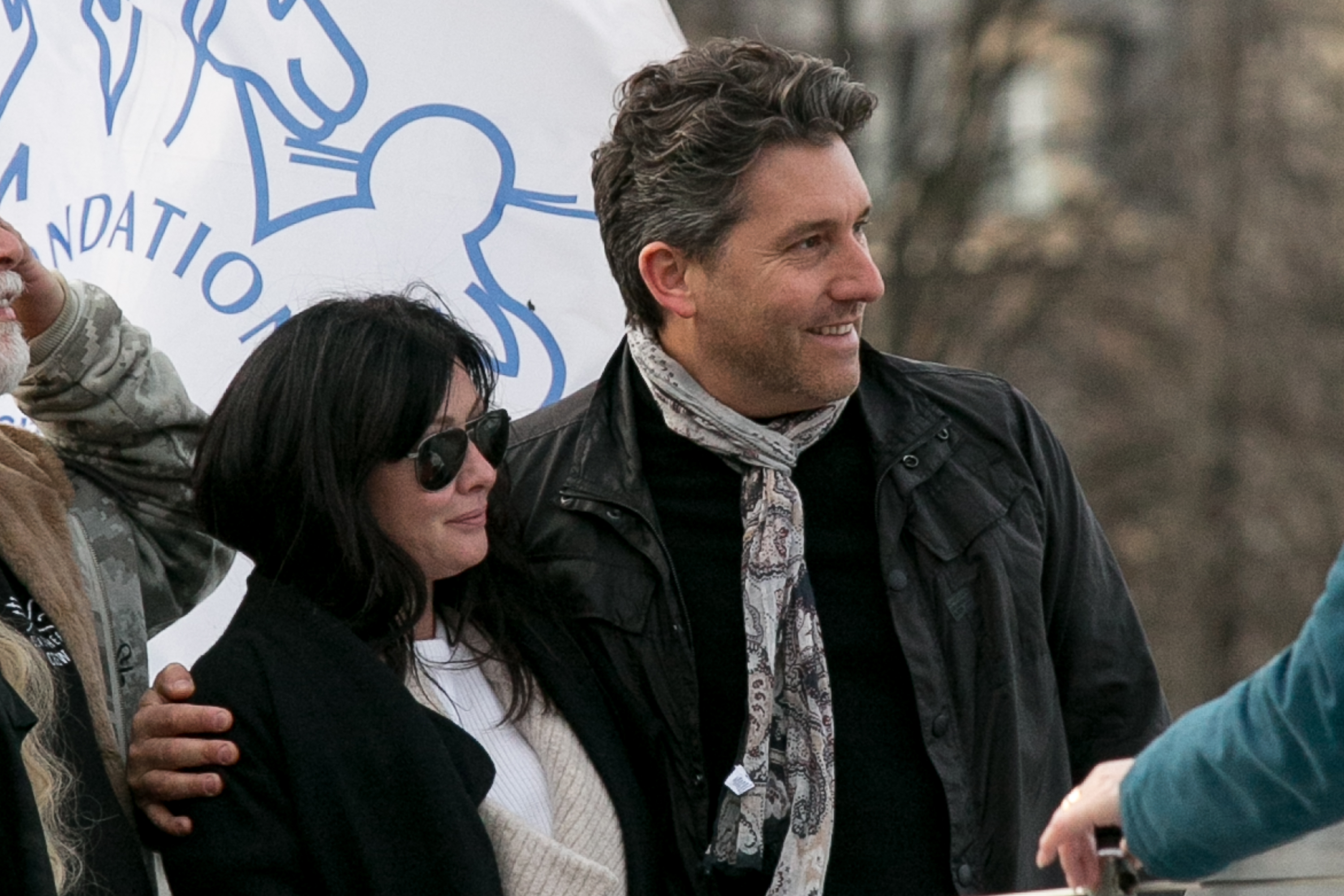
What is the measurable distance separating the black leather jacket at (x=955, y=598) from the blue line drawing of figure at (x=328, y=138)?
1.15 feet

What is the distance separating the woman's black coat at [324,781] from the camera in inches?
115

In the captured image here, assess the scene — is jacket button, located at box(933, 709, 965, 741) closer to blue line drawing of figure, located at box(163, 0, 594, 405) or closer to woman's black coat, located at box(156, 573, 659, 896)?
woman's black coat, located at box(156, 573, 659, 896)

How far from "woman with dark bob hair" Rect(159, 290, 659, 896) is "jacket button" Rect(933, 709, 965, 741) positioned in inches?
18.0

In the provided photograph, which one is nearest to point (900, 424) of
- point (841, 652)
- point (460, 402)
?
point (841, 652)

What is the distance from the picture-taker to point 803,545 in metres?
3.48

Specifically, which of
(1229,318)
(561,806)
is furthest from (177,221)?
(1229,318)

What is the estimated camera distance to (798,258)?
354 cm

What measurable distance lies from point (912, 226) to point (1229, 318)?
3694mm

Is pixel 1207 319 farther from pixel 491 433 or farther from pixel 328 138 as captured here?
pixel 491 433

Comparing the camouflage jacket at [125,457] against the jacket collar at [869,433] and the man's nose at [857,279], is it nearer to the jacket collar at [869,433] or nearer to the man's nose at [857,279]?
the jacket collar at [869,433]

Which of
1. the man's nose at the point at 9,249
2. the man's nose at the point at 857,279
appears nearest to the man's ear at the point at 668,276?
the man's nose at the point at 857,279

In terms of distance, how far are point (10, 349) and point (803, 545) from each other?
1.20 metres

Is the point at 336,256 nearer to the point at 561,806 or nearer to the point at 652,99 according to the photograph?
the point at 652,99

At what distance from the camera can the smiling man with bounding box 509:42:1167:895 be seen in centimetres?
338
